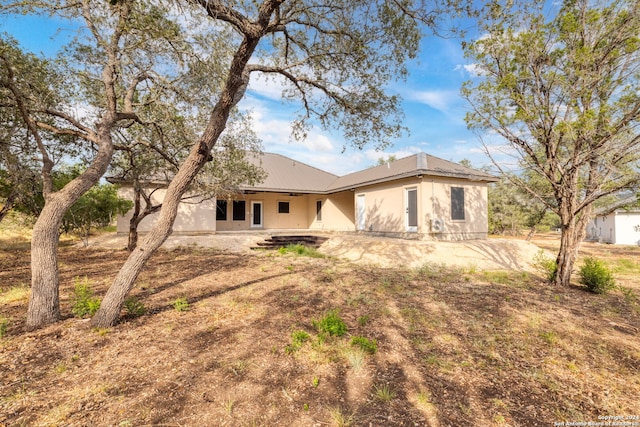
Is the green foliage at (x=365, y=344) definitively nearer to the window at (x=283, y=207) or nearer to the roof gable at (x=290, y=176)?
the roof gable at (x=290, y=176)

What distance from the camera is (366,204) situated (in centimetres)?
1478

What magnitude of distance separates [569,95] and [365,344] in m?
6.77

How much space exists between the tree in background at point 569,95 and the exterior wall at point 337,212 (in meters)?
11.2

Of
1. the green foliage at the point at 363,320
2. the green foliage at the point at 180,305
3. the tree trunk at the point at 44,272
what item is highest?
the tree trunk at the point at 44,272

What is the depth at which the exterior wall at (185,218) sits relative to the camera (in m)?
13.6

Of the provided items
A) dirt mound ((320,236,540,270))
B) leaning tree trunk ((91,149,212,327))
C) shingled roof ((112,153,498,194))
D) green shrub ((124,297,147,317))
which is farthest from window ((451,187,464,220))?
green shrub ((124,297,147,317))

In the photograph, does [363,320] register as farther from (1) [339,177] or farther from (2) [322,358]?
(1) [339,177]

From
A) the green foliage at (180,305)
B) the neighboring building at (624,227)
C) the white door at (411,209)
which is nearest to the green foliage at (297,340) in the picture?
the green foliage at (180,305)

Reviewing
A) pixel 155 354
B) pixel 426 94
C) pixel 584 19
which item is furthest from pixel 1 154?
pixel 584 19

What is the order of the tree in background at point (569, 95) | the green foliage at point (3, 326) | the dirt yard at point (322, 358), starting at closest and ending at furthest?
the dirt yard at point (322, 358), the green foliage at point (3, 326), the tree in background at point (569, 95)

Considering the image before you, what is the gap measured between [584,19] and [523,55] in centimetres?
116

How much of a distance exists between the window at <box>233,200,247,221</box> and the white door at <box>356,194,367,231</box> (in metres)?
7.25

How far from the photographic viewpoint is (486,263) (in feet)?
29.8

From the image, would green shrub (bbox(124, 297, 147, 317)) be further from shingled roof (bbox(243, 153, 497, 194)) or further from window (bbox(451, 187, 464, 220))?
window (bbox(451, 187, 464, 220))
